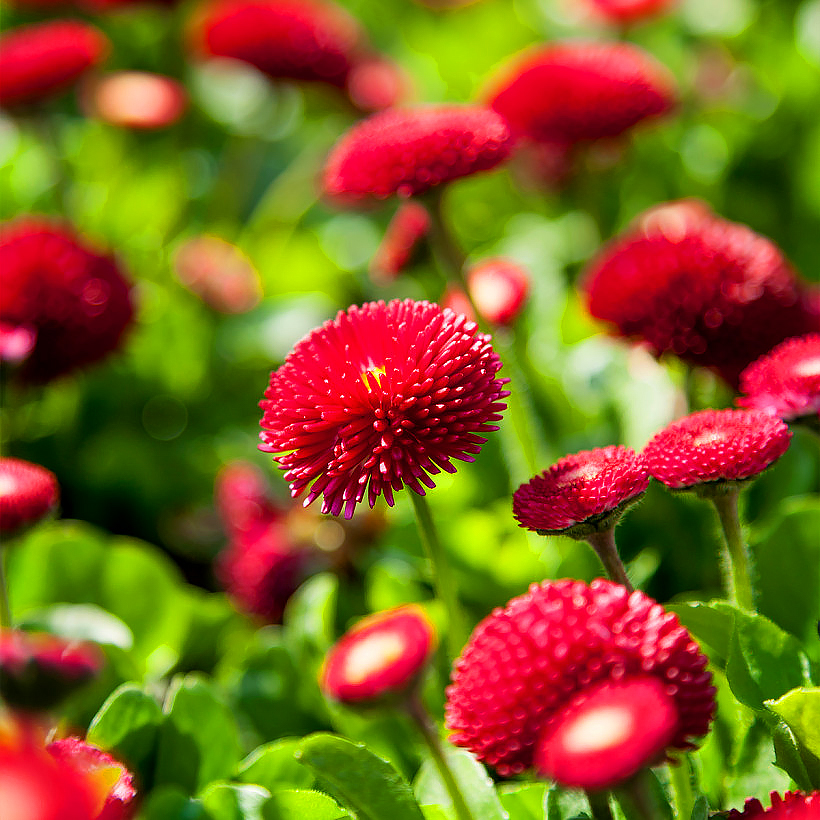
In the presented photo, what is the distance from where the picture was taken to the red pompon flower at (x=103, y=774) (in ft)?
2.33

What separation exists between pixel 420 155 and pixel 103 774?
644 millimetres

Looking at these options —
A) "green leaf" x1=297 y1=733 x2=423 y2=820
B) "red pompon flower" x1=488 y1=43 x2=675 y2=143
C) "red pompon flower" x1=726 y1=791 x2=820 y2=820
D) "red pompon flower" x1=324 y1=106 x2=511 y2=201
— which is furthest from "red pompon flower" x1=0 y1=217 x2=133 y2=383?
"red pompon flower" x1=726 y1=791 x2=820 y2=820

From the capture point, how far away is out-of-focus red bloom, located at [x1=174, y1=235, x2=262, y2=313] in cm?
203

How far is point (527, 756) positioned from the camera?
654mm

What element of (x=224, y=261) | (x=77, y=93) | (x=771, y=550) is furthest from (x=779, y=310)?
(x=77, y=93)

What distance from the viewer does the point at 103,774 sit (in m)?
0.73

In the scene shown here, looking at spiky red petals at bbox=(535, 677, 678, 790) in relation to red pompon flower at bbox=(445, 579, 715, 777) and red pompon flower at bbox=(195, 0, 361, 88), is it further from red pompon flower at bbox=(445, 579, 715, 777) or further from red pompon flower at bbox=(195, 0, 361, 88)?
red pompon flower at bbox=(195, 0, 361, 88)

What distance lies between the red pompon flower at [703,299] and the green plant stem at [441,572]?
329 millimetres

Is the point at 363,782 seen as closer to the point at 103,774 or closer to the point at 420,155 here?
the point at 103,774

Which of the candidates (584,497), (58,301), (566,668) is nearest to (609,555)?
(584,497)

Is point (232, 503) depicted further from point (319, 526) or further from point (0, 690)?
point (0, 690)

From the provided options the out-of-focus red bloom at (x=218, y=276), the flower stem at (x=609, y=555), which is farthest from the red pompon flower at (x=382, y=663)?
the out-of-focus red bloom at (x=218, y=276)

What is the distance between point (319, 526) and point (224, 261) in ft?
2.65

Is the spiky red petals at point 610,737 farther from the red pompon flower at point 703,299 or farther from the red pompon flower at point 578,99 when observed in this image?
the red pompon flower at point 578,99
